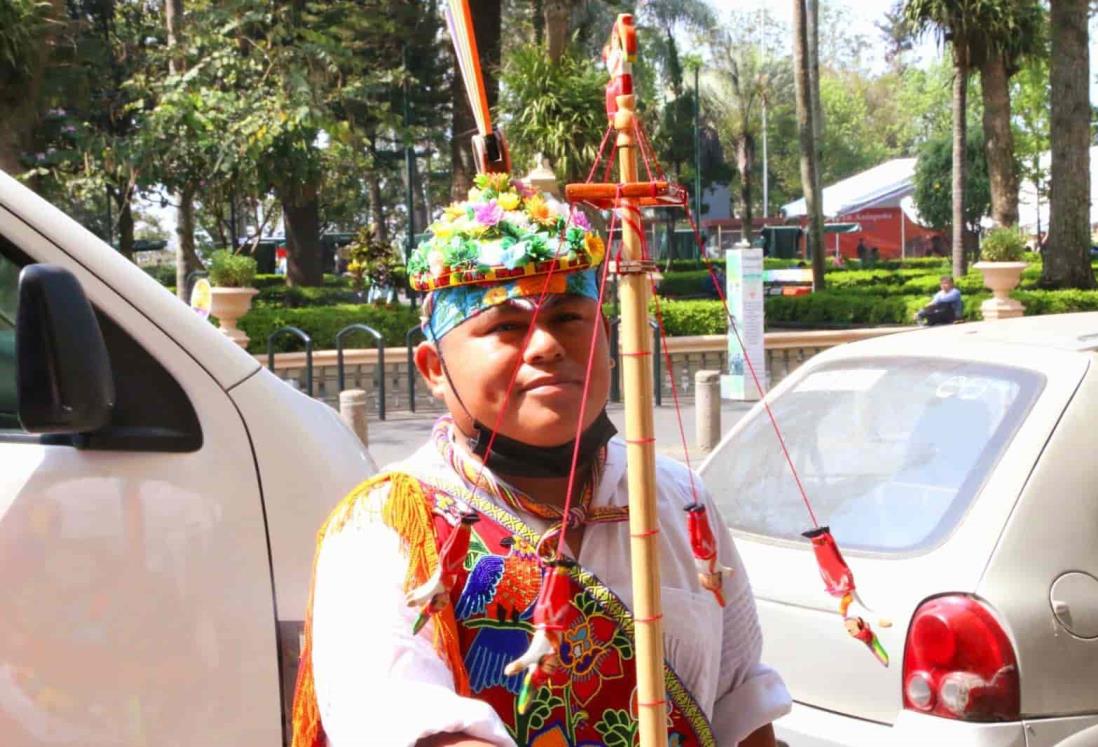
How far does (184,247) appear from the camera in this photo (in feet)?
66.0

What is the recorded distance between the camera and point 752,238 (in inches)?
2517

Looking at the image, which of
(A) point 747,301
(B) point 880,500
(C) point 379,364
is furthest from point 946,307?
(B) point 880,500

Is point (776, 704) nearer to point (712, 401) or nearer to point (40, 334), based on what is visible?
point (40, 334)

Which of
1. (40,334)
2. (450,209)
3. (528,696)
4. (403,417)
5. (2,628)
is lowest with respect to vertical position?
(403,417)

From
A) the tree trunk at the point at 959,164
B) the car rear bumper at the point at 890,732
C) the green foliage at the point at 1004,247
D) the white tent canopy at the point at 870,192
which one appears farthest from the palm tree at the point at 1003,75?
the car rear bumper at the point at 890,732

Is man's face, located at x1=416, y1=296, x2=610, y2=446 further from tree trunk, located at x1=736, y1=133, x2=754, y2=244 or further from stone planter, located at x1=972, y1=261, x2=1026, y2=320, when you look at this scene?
tree trunk, located at x1=736, y1=133, x2=754, y2=244

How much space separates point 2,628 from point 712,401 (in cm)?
977

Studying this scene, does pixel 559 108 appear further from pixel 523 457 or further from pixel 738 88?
pixel 738 88

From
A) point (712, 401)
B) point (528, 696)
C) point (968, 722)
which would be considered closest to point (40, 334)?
point (528, 696)

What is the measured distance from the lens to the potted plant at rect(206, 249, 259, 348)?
16.2 meters

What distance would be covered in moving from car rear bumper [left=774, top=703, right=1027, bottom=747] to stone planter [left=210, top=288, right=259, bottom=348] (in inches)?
513

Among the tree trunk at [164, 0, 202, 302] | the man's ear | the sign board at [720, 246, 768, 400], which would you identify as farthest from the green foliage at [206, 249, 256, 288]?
the man's ear

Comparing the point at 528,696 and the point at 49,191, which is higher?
the point at 49,191

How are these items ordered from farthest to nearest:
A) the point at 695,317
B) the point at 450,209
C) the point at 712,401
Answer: the point at 695,317
the point at 712,401
the point at 450,209
